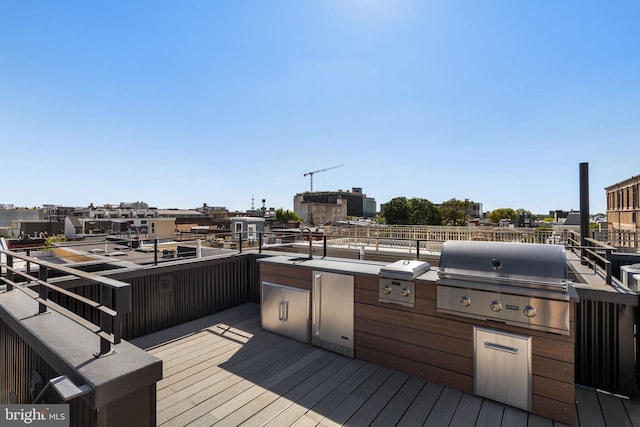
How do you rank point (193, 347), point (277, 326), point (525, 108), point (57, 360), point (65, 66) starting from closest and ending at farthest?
1. point (57, 360)
2. point (193, 347)
3. point (277, 326)
4. point (65, 66)
5. point (525, 108)

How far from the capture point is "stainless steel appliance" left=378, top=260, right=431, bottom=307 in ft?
8.45

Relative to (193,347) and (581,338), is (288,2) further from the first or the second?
(581,338)

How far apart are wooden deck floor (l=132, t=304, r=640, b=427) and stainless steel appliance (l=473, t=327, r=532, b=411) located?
89mm

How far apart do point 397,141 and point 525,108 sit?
948cm

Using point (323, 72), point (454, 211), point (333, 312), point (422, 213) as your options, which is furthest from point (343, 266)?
point (454, 211)

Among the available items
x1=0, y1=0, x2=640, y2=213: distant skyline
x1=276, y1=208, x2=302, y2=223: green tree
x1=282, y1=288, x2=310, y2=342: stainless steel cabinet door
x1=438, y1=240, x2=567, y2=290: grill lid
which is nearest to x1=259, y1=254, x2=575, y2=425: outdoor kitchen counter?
x1=282, y1=288, x2=310, y2=342: stainless steel cabinet door

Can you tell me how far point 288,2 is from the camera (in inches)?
252

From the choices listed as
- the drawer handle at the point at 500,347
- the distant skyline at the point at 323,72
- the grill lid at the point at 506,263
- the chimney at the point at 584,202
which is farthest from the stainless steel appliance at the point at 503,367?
→ the distant skyline at the point at 323,72

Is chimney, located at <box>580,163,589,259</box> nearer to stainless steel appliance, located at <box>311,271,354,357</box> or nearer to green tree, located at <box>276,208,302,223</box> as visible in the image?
stainless steel appliance, located at <box>311,271,354,357</box>

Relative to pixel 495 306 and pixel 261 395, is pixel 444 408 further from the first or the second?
pixel 261 395

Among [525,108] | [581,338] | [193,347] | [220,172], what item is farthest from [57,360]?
[220,172]

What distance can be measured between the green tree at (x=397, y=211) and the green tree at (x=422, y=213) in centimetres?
44

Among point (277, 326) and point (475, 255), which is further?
point (277, 326)

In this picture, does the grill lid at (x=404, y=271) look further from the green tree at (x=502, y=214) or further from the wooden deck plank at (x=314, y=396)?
the green tree at (x=502, y=214)
